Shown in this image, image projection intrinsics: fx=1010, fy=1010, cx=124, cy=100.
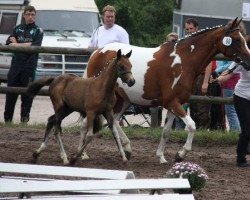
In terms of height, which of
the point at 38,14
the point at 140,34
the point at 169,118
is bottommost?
the point at 140,34

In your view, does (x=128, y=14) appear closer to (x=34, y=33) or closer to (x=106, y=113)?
(x=34, y=33)

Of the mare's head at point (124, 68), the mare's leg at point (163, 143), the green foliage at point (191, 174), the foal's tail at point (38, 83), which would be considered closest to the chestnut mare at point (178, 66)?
the mare's leg at point (163, 143)

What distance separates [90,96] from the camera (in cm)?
1175

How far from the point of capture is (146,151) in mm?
13648

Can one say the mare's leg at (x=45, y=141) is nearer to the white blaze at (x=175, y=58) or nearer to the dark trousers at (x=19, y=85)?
the white blaze at (x=175, y=58)

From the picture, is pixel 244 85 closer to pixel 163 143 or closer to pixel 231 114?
pixel 163 143

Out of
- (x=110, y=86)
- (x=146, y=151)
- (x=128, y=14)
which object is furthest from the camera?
(x=128, y=14)

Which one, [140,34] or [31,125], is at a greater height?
[31,125]

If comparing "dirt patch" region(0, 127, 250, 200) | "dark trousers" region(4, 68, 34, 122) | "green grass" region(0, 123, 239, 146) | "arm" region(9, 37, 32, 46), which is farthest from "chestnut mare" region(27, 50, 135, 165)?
"dark trousers" region(4, 68, 34, 122)

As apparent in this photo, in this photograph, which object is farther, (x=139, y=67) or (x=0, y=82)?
(x=0, y=82)

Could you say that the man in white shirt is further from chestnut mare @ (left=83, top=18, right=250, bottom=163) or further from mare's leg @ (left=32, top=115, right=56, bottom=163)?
mare's leg @ (left=32, top=115, right=56, bottom=163)

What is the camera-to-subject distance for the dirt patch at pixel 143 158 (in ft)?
35.1

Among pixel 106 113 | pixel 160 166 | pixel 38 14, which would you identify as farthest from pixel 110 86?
pixel 38 14

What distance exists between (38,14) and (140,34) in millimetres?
10075
